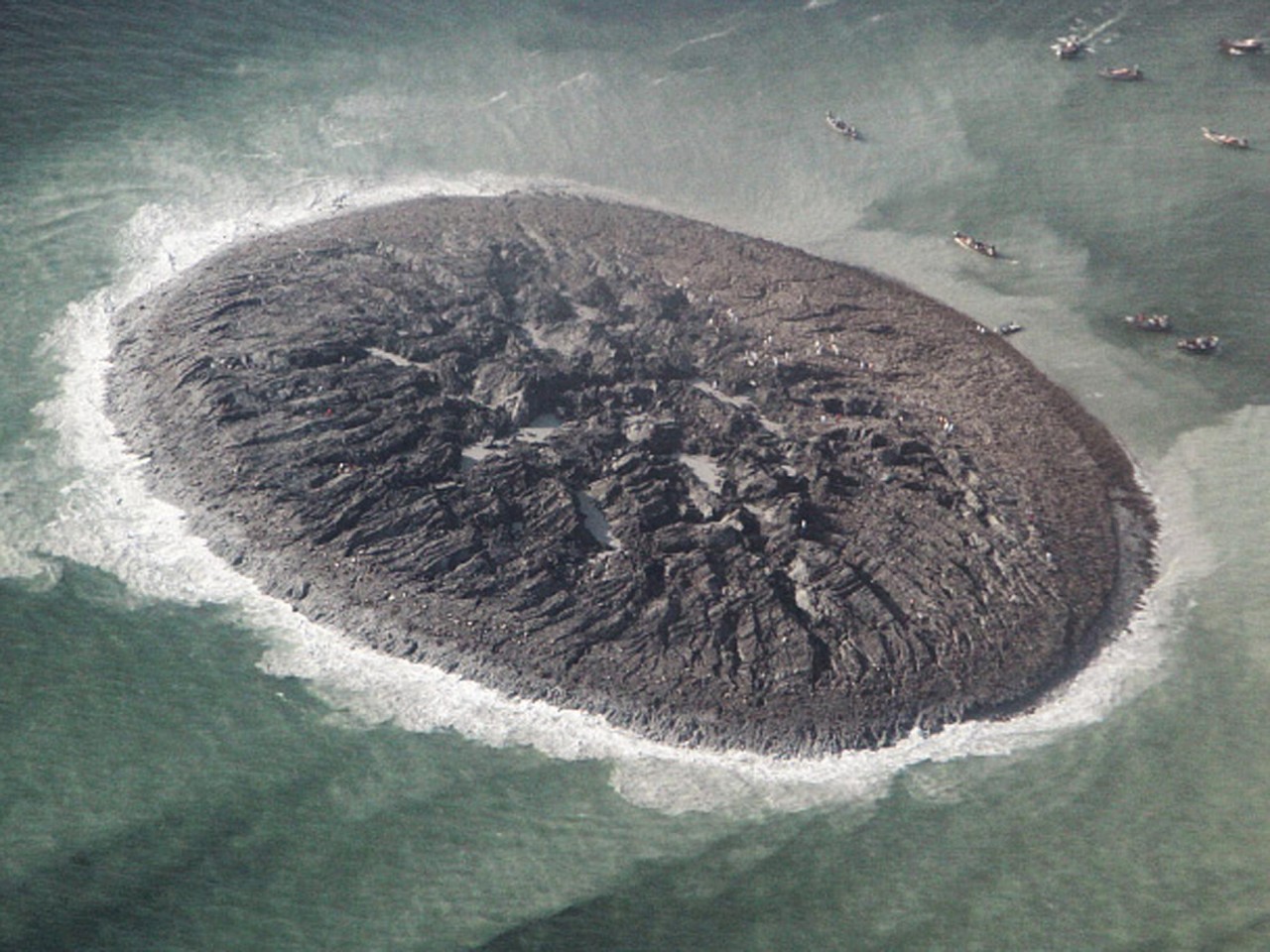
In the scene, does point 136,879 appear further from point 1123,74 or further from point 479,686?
point 1123,74

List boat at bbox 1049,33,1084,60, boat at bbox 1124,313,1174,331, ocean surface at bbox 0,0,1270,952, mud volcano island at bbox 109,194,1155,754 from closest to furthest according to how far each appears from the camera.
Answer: ocean surface at bbox 0,0,1270,952 → mud volcano island at bbox 109,194,1155,754 → boat at bbox 1124,313,1174,331 → boat at bbox 1049,33,1084,60

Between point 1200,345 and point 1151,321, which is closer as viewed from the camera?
point 1200,345

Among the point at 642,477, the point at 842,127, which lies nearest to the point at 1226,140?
the point at 842,127

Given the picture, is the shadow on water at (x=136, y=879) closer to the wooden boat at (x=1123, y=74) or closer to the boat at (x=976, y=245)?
the boat at (x=976, y=245)

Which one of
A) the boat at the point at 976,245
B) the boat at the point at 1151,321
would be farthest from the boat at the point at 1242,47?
the boat at the point at 1151,321

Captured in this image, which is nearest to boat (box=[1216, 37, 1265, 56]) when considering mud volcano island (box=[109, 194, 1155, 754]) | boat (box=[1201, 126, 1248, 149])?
boat (box=[1201, 126, 1248, 149])

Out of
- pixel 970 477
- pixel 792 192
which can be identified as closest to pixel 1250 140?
pixel 792 192

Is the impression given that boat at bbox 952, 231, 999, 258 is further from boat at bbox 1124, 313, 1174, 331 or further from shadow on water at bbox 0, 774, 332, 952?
shadow on water at bbox 0, 774, 332, 952
